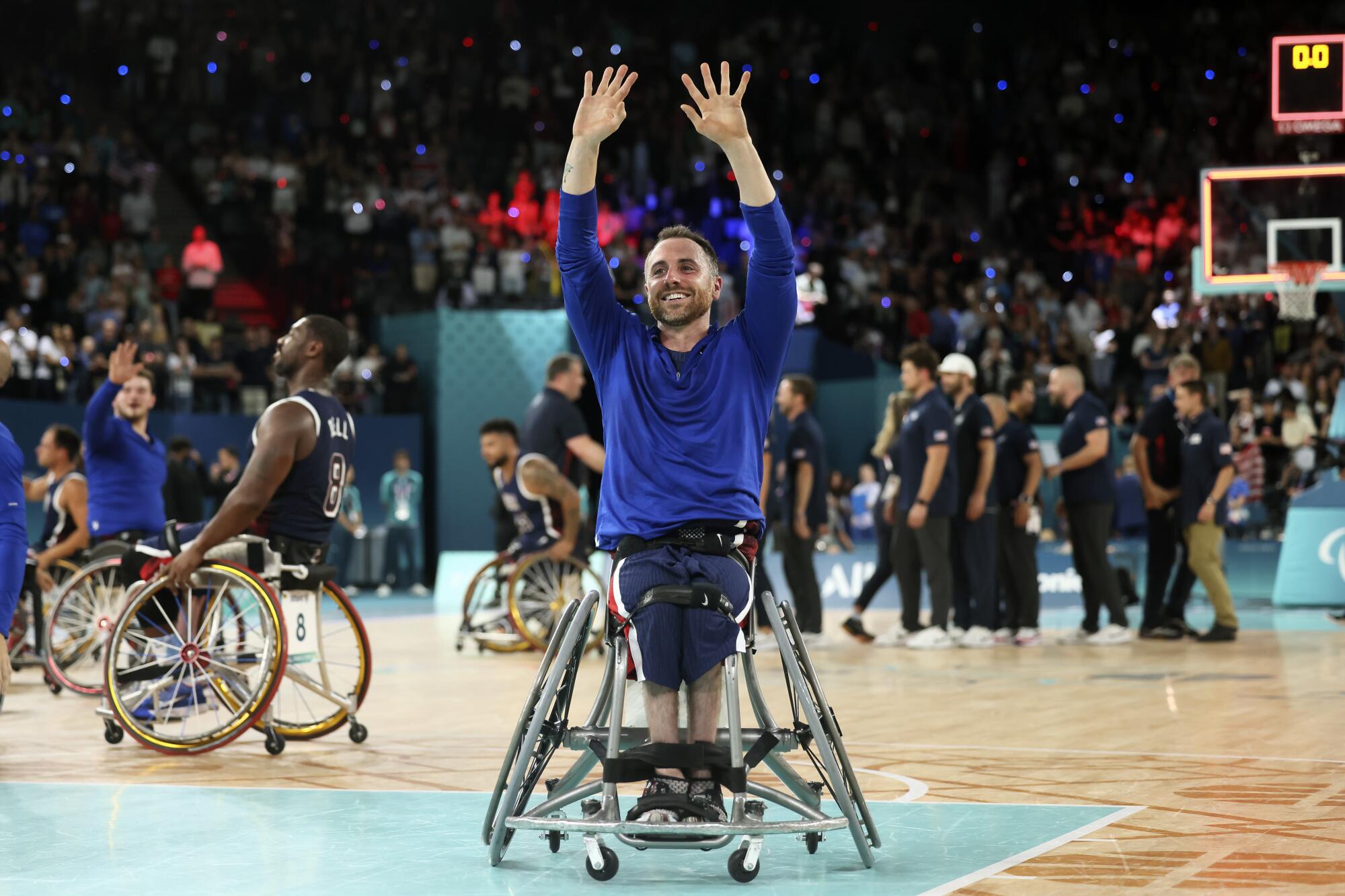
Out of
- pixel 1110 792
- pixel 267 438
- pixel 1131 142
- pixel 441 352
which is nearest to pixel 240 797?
pixel 267 438

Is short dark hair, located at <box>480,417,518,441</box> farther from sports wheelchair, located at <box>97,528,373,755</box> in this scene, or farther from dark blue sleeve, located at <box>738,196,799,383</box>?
dark blue sleeve, located at <box>738,196,799,383</box>

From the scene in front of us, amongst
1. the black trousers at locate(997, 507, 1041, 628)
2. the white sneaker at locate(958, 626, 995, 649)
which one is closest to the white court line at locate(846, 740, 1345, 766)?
the white sneaker at locate(958, 626, 995, 649)

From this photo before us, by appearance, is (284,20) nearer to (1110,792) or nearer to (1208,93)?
(1208,93)

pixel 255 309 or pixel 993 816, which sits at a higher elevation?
pixel 255 309

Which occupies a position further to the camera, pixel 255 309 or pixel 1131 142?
pixel 1131 142

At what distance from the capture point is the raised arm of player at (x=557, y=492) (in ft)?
35.7

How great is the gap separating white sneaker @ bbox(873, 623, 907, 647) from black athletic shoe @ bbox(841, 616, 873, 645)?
0.07m

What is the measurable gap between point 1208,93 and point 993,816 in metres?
23.6

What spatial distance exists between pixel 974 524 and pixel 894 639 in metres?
1.07

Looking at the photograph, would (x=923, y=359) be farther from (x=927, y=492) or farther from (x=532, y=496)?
(x=532, y=496)

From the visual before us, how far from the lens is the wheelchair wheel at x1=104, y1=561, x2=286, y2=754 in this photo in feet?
21.1

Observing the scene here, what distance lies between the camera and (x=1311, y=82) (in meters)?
12.3

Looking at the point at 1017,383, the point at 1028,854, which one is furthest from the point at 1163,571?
the point at 1028,854

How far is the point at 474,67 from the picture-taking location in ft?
82.2
